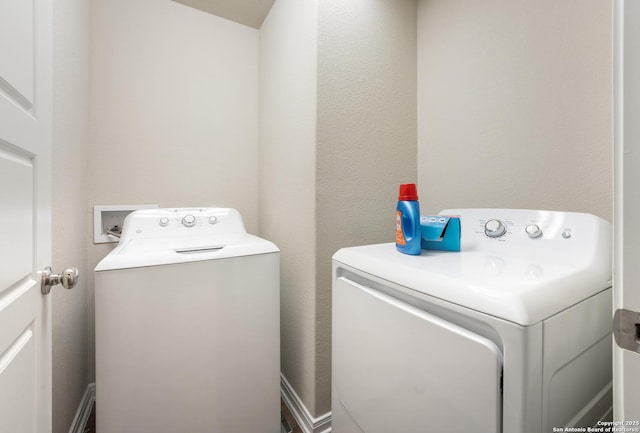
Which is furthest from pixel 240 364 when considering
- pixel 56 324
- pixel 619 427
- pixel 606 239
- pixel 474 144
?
pixel 474 144

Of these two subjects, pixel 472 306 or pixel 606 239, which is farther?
pixel 606 239

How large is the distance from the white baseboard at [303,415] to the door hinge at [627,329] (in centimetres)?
121

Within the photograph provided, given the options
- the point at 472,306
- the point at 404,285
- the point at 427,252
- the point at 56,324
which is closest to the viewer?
the point at 472,306

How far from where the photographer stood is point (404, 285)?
633 mm

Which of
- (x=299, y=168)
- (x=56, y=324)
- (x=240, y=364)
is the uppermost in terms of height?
(x=299, y=168)

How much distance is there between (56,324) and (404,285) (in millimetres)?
1256

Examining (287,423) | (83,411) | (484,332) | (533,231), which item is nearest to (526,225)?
(533,231)

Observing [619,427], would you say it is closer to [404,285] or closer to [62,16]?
[404,285]

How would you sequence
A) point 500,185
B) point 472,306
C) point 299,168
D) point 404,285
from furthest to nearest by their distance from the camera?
1. point 299,168
2. point 500,185
3. point 404,285
4. point 472,306

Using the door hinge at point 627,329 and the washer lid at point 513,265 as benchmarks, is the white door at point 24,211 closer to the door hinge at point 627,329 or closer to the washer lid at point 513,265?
the washer lid at point 513,265

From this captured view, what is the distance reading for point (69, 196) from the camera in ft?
3.54

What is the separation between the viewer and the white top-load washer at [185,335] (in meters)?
0.88

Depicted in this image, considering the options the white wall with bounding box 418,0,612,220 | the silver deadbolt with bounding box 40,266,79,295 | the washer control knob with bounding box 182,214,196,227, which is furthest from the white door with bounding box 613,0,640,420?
the washer control knob with bounding box 182,214,196,227

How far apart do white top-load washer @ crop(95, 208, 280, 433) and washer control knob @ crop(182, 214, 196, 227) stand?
0.11 meters
